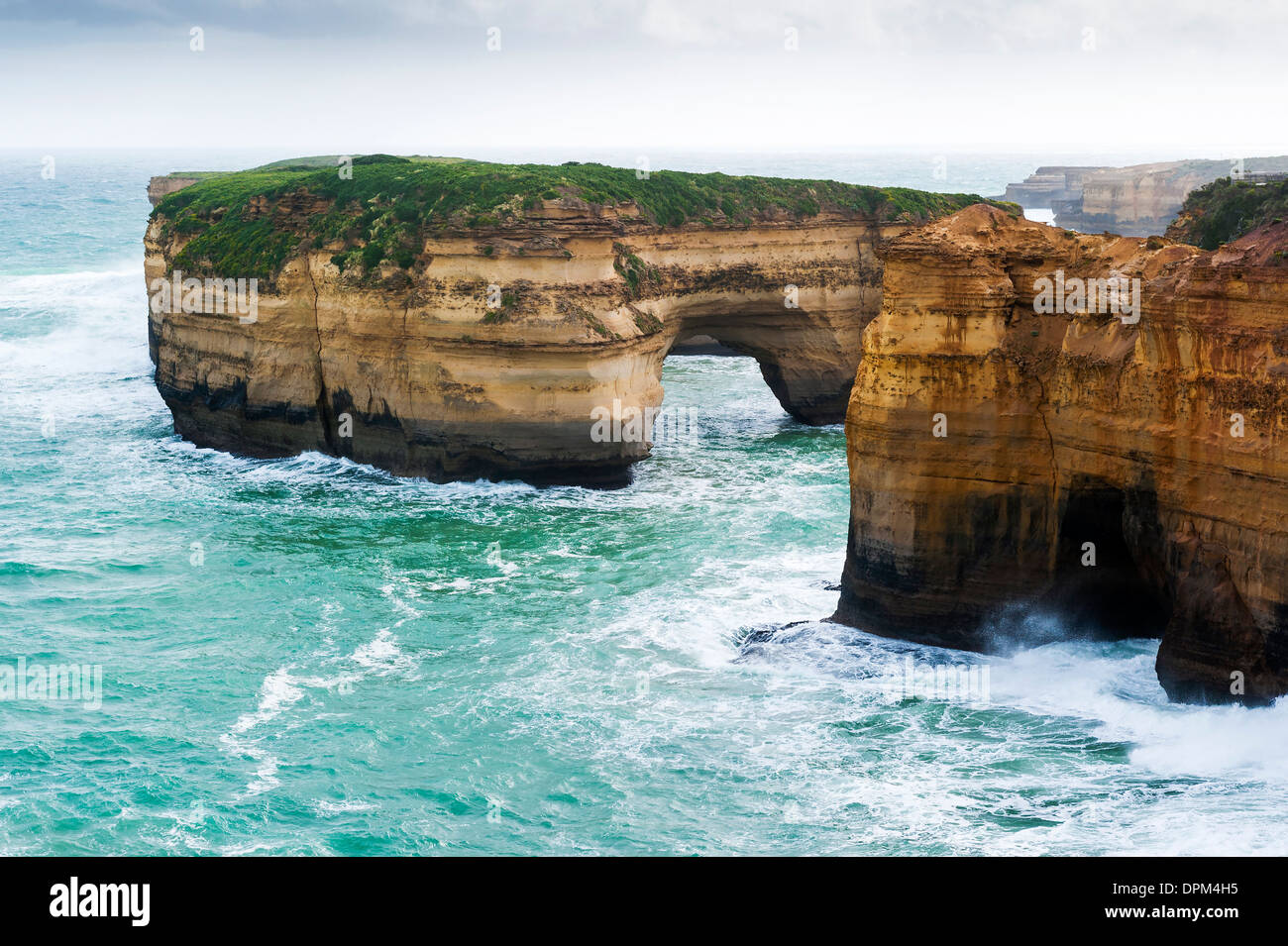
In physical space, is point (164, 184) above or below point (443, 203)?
above

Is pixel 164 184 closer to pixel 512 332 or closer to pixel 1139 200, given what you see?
pixel 512 332

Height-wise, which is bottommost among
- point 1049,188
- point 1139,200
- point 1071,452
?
point 1071,452

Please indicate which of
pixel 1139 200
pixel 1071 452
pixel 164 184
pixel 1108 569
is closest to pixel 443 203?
pixel 1071 452

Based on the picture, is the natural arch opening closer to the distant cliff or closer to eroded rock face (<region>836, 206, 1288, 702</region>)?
eroded rock face (<region>836, 206, 1288, 702</region>)

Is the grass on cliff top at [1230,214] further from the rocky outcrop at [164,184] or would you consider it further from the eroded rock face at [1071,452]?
the rocky outcrop at [164,184]

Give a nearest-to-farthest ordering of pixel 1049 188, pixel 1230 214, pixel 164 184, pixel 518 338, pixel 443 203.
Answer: pixel 1230 214 → pixel 518 338 → pixel 443 203 → pixel 164 184 → pixel 1049 188

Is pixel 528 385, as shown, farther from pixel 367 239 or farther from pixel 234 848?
pixel 234 848

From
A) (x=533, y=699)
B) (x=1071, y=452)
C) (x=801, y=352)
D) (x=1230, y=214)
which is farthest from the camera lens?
(x=801, y=352)

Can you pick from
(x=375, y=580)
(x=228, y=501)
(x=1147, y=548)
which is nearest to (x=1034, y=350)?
(x=1147, y=548)

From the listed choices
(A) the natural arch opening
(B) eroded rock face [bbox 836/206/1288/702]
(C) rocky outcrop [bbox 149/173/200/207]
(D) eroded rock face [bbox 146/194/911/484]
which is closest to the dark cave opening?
(B) eroded rock face [bbox 836/206/1288/702]

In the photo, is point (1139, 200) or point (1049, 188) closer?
point (1139, 200)
